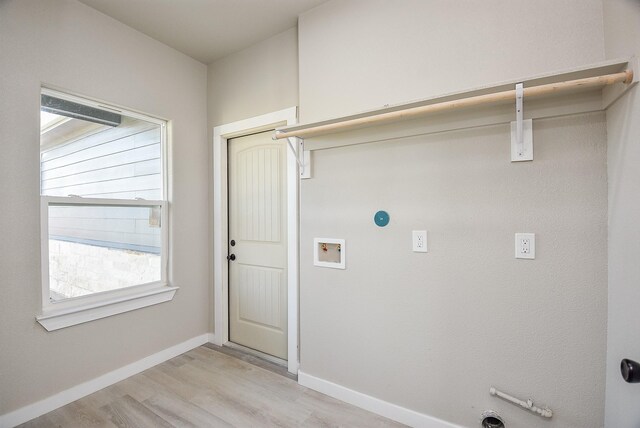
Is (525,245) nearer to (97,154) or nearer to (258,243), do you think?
(258,243)

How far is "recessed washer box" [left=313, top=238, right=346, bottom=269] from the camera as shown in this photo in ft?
6.22

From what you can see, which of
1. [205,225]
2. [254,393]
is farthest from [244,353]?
[205,225]

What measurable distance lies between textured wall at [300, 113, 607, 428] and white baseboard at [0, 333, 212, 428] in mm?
1351

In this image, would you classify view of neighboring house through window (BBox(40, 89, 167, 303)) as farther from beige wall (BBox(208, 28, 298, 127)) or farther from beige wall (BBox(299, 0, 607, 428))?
beige wall (BBox(299, 0, 607, 428))

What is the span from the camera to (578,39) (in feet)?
4.12

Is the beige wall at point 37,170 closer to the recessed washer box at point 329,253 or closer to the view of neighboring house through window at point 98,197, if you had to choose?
the view of neighboring house through window at point 98,197

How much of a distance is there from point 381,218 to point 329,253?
0.47m

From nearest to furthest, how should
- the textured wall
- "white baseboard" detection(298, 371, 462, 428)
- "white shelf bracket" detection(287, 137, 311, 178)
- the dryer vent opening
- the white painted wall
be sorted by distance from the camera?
1. the white painted wall
2. the textured wall
3. the dryer vent opening
4. "white baseboard" detection(298, 371, 462, 428)
5. "white shelf bracket" detection(287, 137, 311, 178)

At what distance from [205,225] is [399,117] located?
7.14ft

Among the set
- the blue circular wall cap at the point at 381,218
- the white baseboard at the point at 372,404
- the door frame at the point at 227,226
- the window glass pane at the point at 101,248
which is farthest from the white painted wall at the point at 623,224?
the window glass pane at the point at 101,248

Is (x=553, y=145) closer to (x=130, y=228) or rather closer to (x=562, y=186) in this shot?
(x=562, y=186)

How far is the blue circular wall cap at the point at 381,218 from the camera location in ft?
5.65

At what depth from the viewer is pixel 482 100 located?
1271 millimetres

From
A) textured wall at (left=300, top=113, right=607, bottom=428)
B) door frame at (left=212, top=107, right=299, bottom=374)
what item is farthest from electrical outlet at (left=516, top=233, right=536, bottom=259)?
door frame at (left=212, top=107, right=299, bottom=374)
